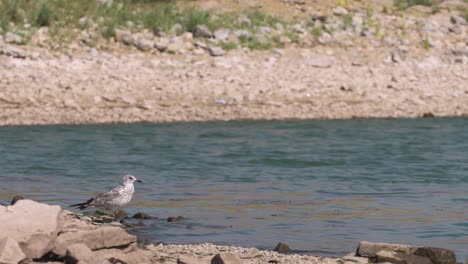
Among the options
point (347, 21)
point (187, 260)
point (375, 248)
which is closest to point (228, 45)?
point (347, 21)

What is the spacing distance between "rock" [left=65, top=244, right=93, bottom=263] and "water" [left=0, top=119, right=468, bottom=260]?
92.2 inches

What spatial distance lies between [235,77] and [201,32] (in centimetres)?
202

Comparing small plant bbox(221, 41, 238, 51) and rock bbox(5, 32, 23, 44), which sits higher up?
small plant bbox(221, 41, 238, 51)

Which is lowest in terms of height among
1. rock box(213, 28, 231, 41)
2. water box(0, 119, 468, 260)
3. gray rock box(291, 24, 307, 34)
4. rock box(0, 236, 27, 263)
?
water box(0, 119, 468, 260)

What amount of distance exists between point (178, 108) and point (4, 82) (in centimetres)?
302

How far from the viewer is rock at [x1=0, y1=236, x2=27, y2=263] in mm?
9002

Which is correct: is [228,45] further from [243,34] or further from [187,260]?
[187,260]

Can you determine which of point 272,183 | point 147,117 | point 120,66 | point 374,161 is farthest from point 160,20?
point 272,183

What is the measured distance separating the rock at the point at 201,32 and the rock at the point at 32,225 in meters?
15.2

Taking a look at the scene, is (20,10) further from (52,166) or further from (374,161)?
(374,161)

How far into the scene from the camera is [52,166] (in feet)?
60.2

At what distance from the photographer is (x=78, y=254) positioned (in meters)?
9.39

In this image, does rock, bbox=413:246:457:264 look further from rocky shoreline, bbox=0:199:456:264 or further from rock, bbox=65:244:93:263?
rock, bbox=65:244:93:263

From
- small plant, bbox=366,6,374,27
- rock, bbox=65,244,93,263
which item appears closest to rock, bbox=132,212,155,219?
rock, bbox=65,244,93,263
